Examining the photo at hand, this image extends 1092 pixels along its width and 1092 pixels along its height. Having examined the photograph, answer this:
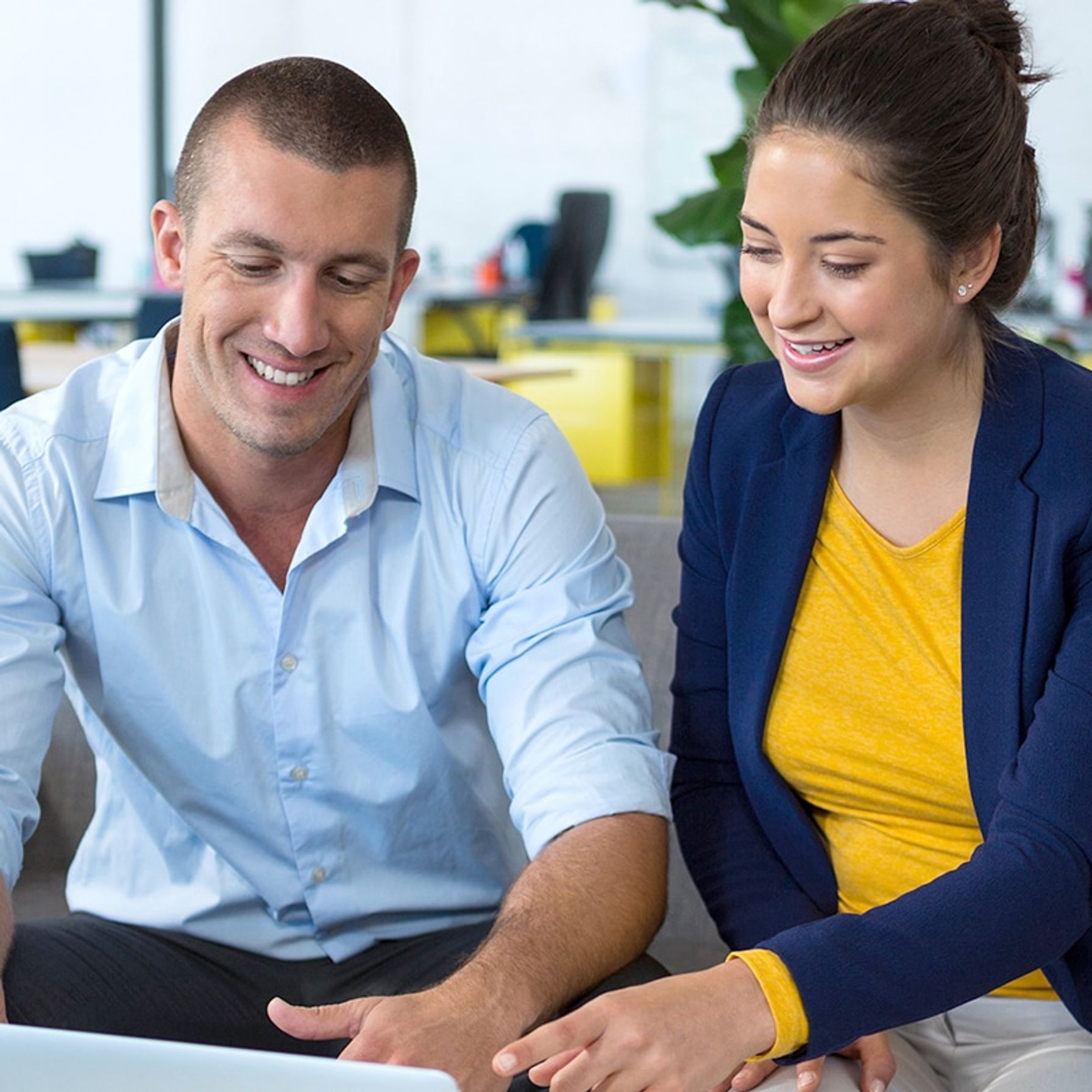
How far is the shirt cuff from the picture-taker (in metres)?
1.13

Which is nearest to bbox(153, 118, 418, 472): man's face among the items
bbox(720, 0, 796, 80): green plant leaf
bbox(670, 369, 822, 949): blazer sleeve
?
bbox(670, 369, 822, 949): blazer sleeve

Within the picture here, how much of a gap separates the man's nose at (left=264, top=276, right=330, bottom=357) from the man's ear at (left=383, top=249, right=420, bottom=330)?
9 centimetres

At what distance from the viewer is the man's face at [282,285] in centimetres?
144

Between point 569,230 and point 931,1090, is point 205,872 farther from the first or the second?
point 569,230

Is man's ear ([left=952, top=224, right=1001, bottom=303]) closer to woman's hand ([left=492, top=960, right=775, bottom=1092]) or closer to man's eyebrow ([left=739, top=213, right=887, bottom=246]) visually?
man's eyebrow ([left=739, top=213, right=887, bottom=246])

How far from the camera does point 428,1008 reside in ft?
3.77

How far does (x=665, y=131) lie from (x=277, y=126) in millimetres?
7407

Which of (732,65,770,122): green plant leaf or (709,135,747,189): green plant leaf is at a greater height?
(732,65,770,122): green plant leaf

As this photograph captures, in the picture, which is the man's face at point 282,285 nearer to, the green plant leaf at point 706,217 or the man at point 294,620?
the man at point 294,620

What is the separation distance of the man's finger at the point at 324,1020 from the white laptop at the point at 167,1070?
345mm

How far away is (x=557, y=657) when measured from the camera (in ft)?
4.90

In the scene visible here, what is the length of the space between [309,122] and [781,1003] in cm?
86

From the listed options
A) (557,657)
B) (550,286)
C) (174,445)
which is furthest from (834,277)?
(550,286)

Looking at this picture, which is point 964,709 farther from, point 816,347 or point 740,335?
point 740,335
